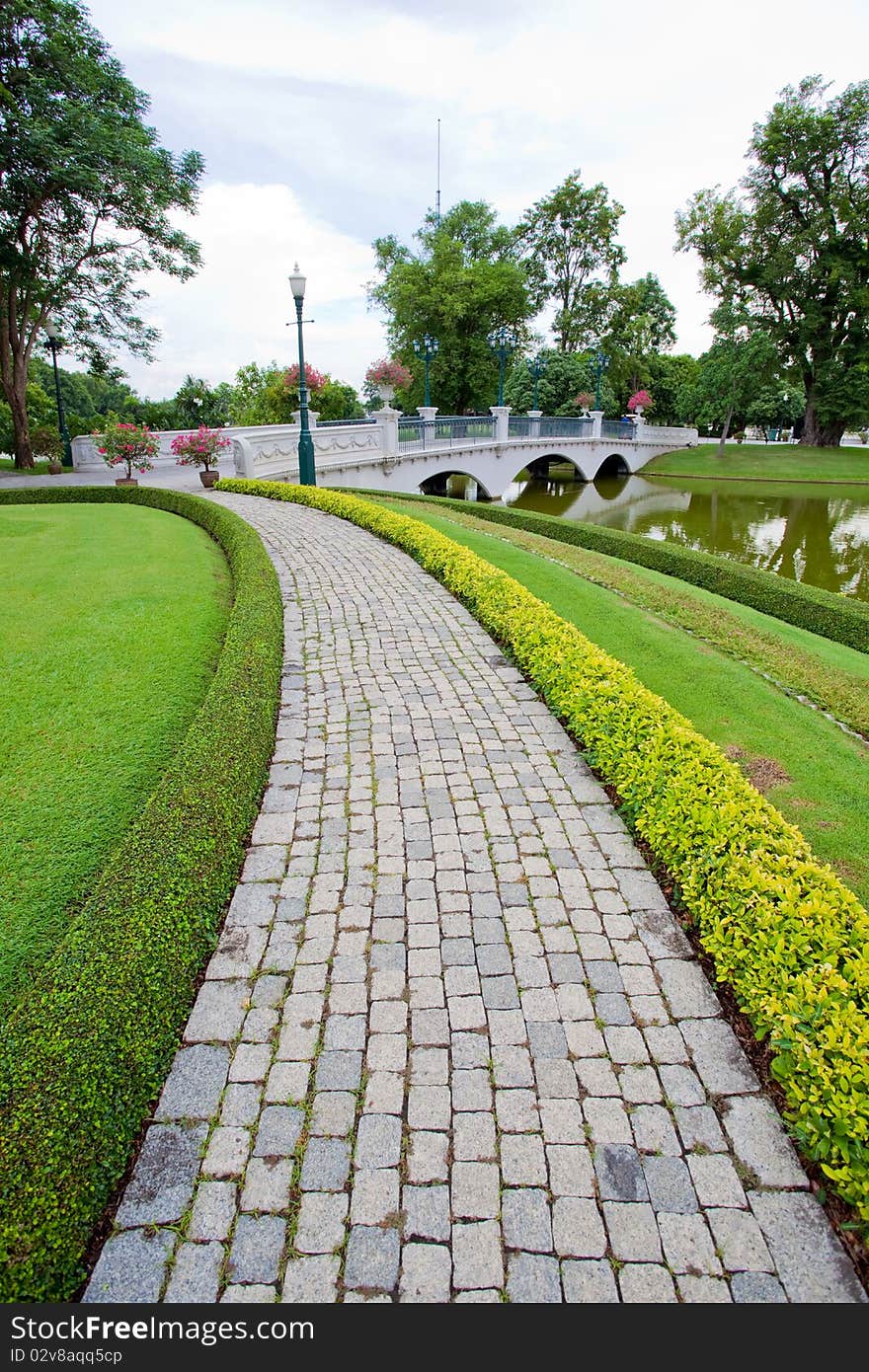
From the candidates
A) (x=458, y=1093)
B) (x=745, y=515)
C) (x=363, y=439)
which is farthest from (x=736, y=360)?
(x=458, y=1093)

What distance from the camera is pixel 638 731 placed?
16.9ft

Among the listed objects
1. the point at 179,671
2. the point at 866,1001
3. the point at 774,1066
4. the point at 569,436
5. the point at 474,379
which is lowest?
the point at 774,1066

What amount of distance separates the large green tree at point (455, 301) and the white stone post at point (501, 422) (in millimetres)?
9517

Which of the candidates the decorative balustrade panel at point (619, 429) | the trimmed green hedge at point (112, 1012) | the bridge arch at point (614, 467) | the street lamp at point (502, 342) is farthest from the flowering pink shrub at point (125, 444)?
the bridge arch at point (614, 467)

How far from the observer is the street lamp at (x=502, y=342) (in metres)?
34.1

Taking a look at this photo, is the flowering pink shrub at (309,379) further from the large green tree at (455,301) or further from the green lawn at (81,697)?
the green lawn at (81,697)

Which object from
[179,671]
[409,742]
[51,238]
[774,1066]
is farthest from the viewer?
[51,238]

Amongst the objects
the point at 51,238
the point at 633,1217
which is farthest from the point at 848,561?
the point at 51,238

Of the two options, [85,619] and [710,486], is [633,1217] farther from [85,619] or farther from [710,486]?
[710,486]

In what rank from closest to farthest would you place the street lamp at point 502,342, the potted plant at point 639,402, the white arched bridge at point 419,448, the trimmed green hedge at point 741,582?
the trimmed green hedge at point 741,582 → the white arched bridge at point 419,448 → the street lamp at point 502,342 → the potted plant at point 639,402

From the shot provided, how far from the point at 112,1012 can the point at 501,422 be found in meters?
31.6

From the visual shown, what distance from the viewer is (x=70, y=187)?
18.4 metres

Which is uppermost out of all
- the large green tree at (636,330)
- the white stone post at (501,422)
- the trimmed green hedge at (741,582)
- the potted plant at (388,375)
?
the large green tree at (636,330)

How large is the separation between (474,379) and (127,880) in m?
42.0
